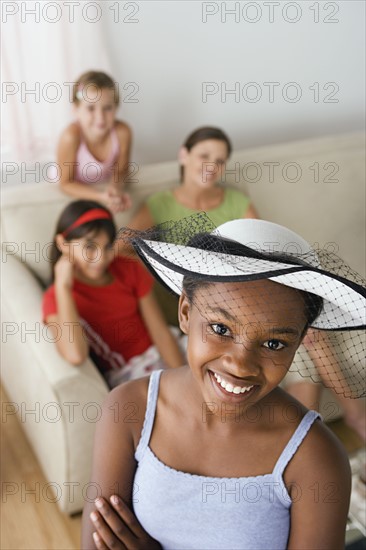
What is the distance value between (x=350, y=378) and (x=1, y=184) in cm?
153

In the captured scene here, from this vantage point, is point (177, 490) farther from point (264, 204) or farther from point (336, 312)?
point (264, 204)

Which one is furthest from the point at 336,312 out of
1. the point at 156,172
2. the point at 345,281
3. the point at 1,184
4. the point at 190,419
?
the point at 1,184

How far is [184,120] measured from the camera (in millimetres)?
2740

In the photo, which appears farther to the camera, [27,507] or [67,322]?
[27,507]

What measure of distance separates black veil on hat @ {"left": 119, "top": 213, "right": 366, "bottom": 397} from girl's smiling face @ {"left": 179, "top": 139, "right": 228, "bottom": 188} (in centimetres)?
132

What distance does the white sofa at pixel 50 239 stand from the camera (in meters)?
1.87

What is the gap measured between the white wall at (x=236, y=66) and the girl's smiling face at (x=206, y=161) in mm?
389

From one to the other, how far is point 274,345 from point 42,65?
5.75 ft

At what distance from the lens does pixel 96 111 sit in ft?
7.55

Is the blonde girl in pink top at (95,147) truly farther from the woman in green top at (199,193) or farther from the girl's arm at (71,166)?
the woman in green top at (199,193)

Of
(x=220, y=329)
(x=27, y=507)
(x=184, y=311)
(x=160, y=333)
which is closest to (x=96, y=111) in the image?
(x=160, y=333)

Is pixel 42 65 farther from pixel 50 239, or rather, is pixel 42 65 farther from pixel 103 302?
pixel 103 302

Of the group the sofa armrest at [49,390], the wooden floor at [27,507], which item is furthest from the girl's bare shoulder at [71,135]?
the wooden floor at [27,507]

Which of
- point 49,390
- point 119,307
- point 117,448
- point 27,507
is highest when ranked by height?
point 117,448
